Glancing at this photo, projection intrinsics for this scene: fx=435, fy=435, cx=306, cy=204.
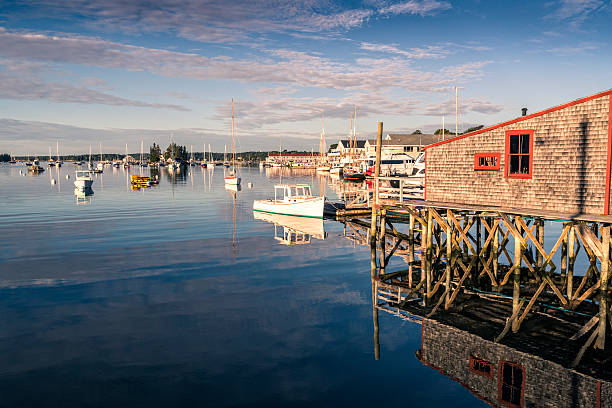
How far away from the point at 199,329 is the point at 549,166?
1511cm

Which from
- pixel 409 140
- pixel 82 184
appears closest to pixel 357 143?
pixel 409 140

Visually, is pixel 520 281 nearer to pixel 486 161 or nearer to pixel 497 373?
pixel 486 161

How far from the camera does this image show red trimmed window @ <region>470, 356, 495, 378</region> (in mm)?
13877

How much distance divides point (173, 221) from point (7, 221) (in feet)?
56.8

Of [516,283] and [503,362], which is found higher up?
[516,283]

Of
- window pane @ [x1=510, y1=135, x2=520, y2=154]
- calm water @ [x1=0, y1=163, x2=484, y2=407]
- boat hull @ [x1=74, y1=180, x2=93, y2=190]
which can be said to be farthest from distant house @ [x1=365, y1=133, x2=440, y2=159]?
window pane @ [x1=510, y1=135, x2=520, y2=154]

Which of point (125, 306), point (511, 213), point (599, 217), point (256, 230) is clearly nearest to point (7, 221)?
point (256, 230)

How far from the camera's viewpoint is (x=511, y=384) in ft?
43.2

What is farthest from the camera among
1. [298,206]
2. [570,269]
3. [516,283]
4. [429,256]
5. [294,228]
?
[298,206]

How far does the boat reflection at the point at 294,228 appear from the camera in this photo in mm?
36656

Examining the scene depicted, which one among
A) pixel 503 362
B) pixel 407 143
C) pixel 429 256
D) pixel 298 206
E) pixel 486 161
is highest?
pixel 407 143

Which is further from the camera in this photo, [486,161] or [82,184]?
[82,184]

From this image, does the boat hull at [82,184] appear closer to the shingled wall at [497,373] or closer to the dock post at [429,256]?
the dock post at [429,256]

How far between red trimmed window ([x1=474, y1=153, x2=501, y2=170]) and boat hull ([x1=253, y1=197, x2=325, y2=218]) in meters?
25.6
